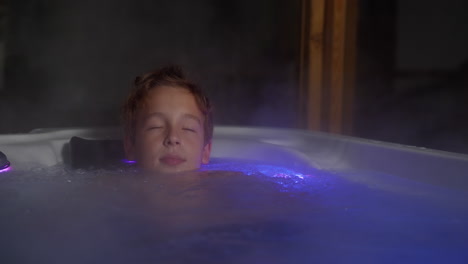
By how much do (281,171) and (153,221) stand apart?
0.70 meters

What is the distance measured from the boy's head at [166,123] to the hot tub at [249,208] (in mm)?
76

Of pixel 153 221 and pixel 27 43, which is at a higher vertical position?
pixel 27 43

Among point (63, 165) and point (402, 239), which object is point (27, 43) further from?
point (402, 239)

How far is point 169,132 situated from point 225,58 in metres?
2.13

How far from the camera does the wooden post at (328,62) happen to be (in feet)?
8.14

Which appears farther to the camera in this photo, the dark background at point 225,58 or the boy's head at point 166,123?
the dark background at point 225,58

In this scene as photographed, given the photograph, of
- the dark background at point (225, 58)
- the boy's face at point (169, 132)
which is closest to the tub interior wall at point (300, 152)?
the boy's face at point (169, 132)

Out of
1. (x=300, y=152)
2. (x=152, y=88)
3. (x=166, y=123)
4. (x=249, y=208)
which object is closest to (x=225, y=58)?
(x=300, y=152)

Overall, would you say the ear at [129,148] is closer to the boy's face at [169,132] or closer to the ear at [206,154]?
the boy's face at [169,132]

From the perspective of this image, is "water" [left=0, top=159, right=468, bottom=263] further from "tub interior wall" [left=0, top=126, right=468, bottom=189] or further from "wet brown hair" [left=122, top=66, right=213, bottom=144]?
"wet brown hair" [left=122, top=66, right=213, bottom=144]

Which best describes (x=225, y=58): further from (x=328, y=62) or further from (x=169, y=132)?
(x=169, y=132)

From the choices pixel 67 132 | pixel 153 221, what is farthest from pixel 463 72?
pixel 153 221

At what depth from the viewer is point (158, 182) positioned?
4.02 ft

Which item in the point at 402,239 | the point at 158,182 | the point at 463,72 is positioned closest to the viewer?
the point at 402,239
